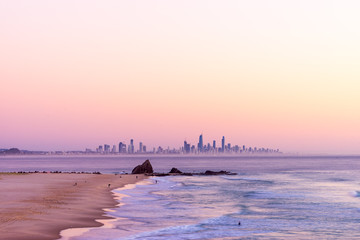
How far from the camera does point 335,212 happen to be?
39250 millimetres

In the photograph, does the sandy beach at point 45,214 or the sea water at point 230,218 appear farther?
the sea water at point 230,218

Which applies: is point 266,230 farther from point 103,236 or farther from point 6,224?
point 6,224

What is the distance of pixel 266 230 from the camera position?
2914 centimetres

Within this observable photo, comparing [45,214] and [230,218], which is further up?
[45,214]

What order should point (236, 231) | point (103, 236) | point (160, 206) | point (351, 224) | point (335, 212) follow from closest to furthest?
point (103, 236), point (236, 231), point (351, 224), point (335, 212), point (160, 206)

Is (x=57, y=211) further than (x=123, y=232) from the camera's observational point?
Yes

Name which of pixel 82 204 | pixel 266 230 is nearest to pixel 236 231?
pixel 266 230

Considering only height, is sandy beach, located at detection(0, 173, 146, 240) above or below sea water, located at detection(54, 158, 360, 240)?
above

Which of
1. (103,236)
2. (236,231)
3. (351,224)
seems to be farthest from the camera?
(351,224)

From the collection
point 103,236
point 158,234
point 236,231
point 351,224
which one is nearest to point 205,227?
point 236,231

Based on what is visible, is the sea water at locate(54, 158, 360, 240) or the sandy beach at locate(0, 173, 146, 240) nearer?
the sandy beach at locate(0, 173, 146, 240)

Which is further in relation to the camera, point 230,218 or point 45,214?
point 230,218

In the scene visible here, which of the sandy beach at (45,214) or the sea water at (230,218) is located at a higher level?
the sandy beach at (45,214)

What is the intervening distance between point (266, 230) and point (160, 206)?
14.7 m
